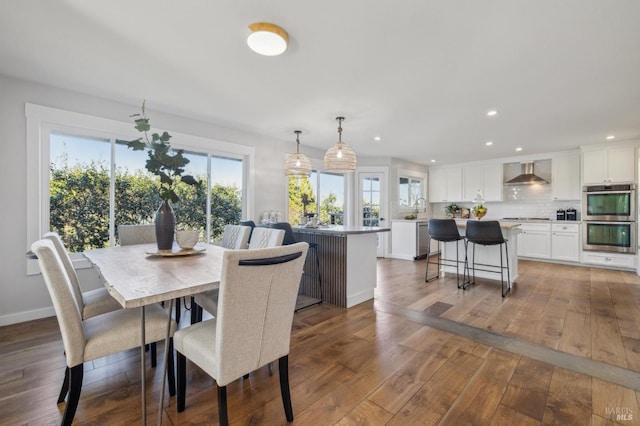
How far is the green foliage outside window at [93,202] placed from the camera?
3096mm

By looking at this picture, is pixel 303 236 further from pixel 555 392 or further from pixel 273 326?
pixel 555 392

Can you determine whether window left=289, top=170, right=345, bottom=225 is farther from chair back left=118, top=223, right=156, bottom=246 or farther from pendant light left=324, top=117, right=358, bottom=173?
chair back left=118, top=223, right=156, bottom=246

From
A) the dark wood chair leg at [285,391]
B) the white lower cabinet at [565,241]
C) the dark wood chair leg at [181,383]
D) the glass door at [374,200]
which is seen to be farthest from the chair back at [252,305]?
the white lower cabinet at [565,241]

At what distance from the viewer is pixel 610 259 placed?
204 inches

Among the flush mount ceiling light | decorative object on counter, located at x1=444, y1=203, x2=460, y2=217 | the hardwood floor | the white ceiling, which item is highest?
the white ceiling

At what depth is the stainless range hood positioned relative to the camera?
6.18 meters

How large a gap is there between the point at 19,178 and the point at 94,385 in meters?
2.33

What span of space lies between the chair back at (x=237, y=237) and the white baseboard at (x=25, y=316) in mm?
1999

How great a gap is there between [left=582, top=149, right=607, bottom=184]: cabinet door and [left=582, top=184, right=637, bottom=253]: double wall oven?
15 centimetres

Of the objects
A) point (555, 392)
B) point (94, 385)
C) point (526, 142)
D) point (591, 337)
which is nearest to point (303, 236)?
point (94, 385)

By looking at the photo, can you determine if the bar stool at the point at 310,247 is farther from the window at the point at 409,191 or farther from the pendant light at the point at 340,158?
the window at the point at 409,191

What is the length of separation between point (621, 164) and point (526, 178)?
4.82 ft

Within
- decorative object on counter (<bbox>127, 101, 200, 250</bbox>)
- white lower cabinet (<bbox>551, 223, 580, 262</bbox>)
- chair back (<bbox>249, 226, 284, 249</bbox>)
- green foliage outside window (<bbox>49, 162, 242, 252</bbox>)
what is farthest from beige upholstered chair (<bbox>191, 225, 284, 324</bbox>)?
white lower cabinet (<bbox>551, 223, 580, 262</bbox>)

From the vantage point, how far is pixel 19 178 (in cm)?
280
